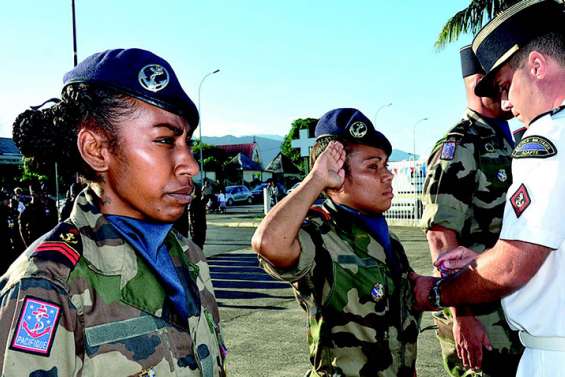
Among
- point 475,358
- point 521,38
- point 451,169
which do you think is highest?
point 521,38

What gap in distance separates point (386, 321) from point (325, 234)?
468 millimetres

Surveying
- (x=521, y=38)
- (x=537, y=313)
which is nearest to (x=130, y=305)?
(x=537, y=313)

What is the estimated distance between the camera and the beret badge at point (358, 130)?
2.54 m

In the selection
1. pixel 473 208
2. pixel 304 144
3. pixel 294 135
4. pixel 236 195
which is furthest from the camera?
pixel 294 135

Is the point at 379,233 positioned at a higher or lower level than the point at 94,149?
lower

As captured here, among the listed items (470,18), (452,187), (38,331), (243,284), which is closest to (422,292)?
(452,187)

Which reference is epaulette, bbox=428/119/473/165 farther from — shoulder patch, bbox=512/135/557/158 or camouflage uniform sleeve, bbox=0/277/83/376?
Answer: camouflage uniform sleeve, bbox=0/277/83/376

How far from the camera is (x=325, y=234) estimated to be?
2.39 m

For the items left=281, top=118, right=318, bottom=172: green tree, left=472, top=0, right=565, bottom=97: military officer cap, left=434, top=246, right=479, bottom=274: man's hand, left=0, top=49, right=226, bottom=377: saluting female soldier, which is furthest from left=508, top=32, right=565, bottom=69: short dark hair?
left=281, top=118, right=318, bottom=172: green tree

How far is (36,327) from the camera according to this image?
127cm

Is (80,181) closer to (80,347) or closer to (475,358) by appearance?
(80,347)

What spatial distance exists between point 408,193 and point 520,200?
642 inches

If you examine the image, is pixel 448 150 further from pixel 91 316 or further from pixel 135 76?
pixel 91 316

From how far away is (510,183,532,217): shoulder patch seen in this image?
1.89 metres
